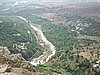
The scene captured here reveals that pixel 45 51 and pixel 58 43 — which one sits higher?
pixel 45 51

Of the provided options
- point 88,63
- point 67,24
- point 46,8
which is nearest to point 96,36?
point 67,24

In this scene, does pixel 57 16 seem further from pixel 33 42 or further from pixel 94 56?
pixel 94 56

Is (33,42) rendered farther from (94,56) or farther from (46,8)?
(46,8)

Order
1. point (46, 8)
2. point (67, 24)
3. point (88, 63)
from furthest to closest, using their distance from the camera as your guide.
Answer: point (46, 8) < point (67, 24) < point (88, 63)

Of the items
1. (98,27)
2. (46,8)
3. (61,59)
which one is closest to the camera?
(61,59)

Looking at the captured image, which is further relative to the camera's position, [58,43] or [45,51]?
[58,43]

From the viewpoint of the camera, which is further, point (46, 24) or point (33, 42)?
point (46, 24)

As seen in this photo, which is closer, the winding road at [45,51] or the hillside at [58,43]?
the hillside at [58,43]

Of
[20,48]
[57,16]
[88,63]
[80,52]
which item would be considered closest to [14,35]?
[20,48]

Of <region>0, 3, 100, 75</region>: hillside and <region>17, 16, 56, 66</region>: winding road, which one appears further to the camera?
<region>17, 16, 56, 66</region>: winding road
